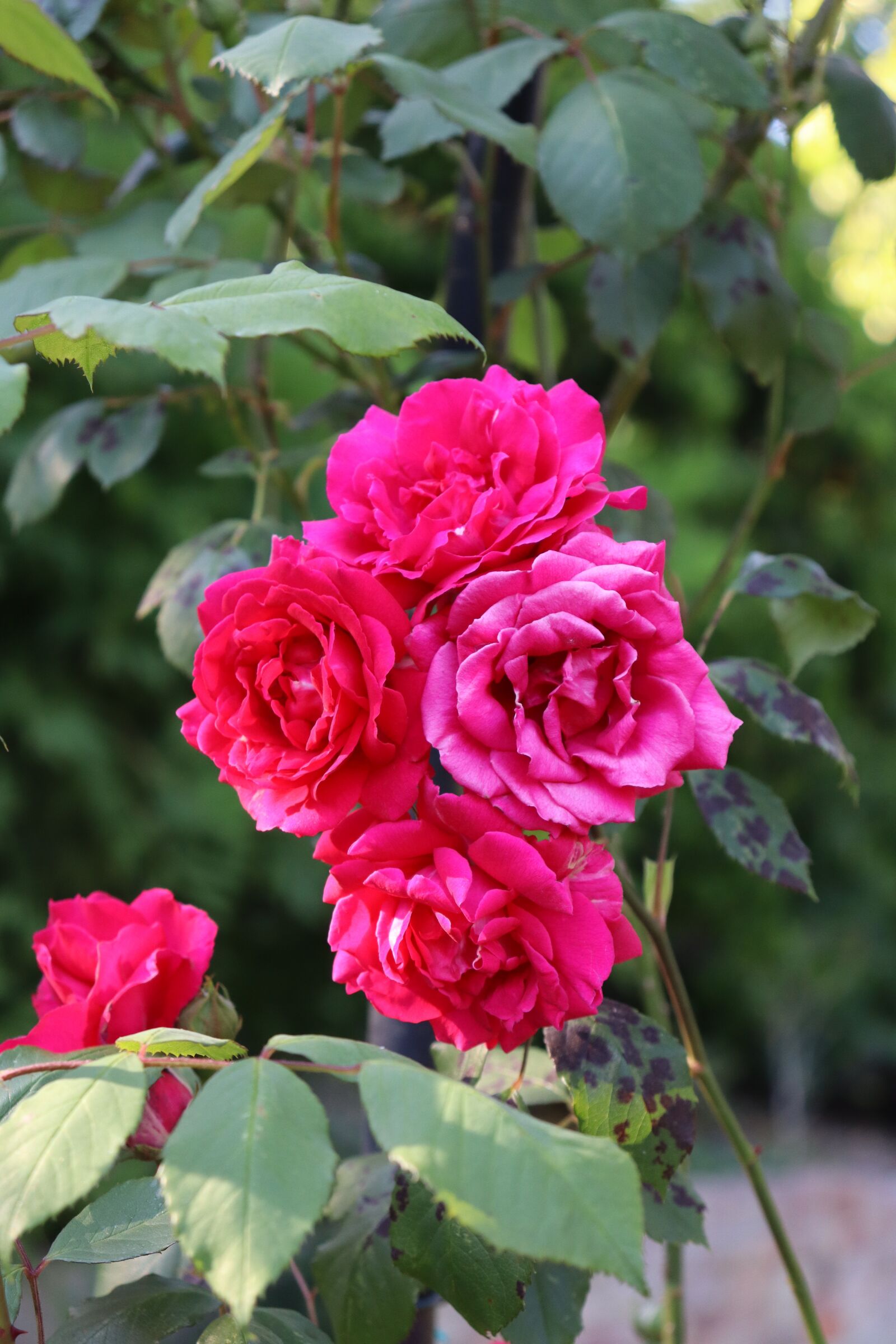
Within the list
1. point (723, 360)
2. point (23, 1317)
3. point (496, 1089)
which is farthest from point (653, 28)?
point (723, 360)

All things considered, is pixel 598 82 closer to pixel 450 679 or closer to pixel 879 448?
pixel 450 679

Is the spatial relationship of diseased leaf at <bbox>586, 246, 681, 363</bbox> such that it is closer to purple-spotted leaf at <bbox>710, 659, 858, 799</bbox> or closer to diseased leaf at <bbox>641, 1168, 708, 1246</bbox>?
purple-spotted leaf at <bbox>710, 659, 858, 799</bbox>

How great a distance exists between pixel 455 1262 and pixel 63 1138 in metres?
0.19

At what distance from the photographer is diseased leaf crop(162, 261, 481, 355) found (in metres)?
0.31

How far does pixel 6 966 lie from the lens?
1813 mm

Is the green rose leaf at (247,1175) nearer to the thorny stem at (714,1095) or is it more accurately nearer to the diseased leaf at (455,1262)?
the diseased leaf at (455,1262)

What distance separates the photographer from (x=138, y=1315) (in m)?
0.44

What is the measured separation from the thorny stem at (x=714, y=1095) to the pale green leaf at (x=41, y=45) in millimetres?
460

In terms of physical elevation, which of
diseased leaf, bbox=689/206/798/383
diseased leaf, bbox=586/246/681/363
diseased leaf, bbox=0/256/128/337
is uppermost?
diseased leaf, bbox=689/206/798/383

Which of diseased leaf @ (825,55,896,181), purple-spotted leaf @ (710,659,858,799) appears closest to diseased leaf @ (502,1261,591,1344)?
purple-spotted leaf @ (710,659,858,799)

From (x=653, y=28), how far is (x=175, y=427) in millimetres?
1468

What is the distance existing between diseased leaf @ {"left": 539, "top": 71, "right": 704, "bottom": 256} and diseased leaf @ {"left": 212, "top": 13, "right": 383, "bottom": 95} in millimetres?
135

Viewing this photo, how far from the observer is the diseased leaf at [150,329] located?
0.93 feet

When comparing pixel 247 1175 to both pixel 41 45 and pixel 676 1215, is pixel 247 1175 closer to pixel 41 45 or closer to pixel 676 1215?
pixel 676 1215
